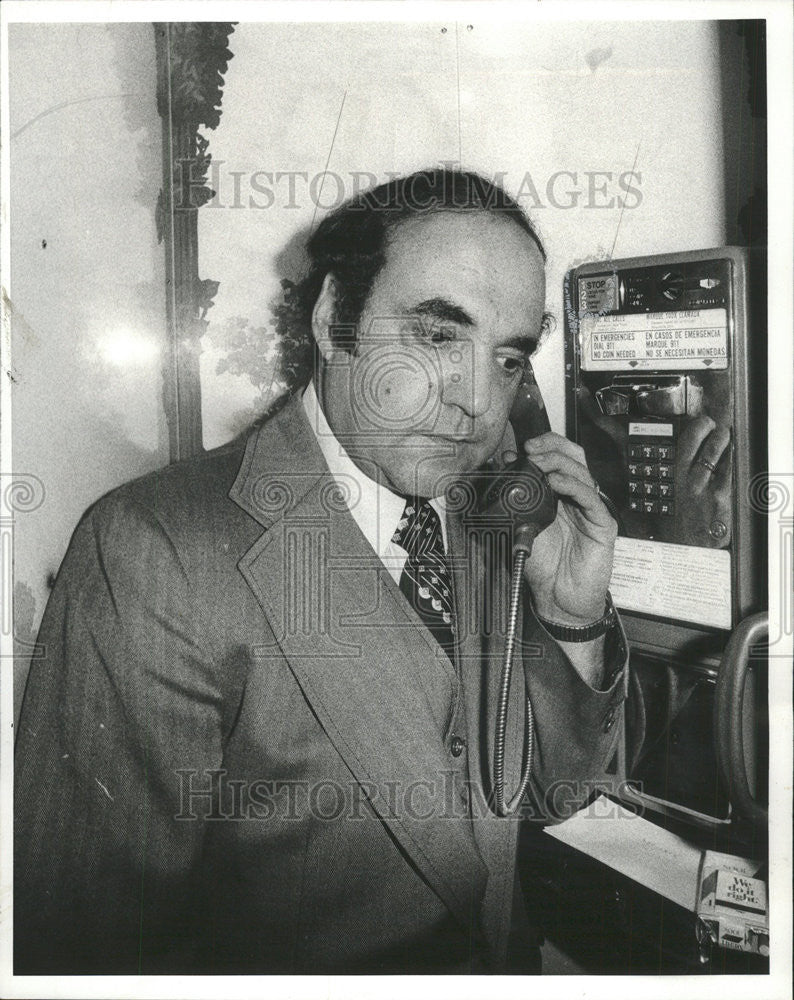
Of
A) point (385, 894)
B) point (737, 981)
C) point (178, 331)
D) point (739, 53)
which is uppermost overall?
point (739, 53)

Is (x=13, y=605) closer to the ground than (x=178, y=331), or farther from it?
closer to the ground

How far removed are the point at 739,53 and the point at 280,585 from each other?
78cm

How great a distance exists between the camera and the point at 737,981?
1.01m

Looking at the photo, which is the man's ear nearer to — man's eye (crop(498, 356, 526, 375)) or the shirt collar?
the shirt collar

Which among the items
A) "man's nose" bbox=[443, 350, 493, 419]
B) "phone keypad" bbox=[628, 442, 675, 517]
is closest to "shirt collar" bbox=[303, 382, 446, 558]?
"man's nose" bbox=[443, 350, 493, 419]

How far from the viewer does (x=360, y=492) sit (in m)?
0.96

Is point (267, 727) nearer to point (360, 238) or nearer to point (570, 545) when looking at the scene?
point (570, 545)

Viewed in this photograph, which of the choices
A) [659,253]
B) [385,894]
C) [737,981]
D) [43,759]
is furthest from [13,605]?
[737,981]

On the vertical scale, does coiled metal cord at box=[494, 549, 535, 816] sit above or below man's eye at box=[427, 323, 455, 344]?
below

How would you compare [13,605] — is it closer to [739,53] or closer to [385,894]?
[385,894]

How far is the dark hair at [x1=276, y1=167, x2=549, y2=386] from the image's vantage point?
0.94m

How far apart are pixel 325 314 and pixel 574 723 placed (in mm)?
527

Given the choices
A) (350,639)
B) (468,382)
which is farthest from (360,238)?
(350,639)

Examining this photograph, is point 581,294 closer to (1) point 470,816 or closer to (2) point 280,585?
(2) point 280,585
